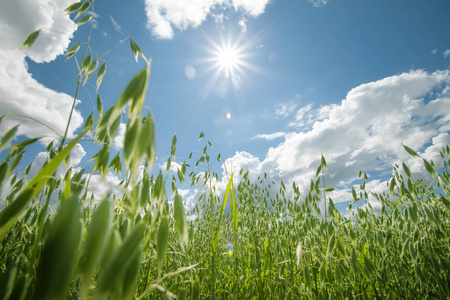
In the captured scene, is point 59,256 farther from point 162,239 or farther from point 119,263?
point 162,239

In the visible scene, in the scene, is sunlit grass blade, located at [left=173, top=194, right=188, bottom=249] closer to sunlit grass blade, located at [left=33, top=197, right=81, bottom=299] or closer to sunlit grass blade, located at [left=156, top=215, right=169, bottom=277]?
sunlit grass blade, located at [left=156, top=215, right=169, bottom=277]

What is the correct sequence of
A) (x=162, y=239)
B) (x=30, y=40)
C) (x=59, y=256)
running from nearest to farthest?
(x=59, y=256), (x=162, y=239), (x=30, y=40)

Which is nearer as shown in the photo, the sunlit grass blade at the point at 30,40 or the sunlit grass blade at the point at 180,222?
the sunlit grass blade at the point at 180,222

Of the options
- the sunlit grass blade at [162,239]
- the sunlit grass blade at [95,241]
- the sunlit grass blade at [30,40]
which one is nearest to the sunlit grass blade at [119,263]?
the sunlit grass blade at [95,241]

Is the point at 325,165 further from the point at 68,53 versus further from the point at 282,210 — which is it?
the point at 68,53

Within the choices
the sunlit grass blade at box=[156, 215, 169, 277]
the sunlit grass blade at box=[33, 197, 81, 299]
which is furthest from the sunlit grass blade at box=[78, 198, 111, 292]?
the sunlit grass blade at box=[156, 215, 169, 277]

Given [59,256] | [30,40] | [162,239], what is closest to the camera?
[59,256]

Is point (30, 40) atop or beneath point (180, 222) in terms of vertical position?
atop

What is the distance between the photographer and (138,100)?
0.61m

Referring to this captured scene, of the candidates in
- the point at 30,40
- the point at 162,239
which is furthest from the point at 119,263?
the point at 30,40

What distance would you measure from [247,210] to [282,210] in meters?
0.92

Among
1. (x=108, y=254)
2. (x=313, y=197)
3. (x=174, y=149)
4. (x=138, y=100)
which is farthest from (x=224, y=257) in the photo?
(x=138, y=100)

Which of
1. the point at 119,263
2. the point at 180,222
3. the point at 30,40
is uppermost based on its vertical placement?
the point at 30,40

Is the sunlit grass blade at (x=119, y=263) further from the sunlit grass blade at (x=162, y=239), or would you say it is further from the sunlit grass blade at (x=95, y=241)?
the sunlit grass blade at (x=162, y=239)
